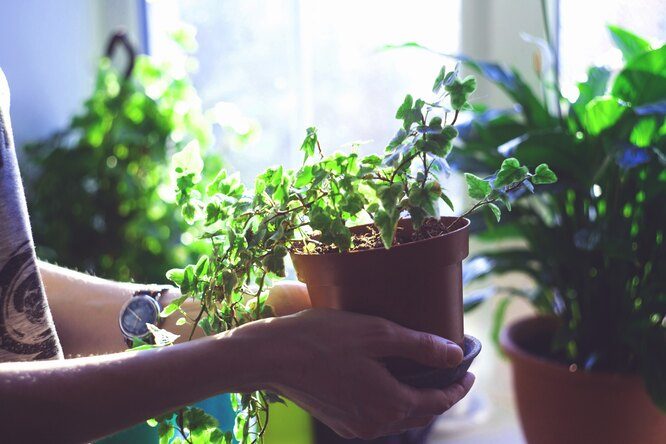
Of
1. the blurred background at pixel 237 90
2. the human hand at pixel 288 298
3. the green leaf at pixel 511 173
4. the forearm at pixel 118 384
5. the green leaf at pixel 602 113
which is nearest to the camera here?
the forearm at pixel 118 384

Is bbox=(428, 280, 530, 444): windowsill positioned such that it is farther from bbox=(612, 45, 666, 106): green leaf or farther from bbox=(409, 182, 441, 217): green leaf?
bbox=(409, 182, 441, 217): green leaf

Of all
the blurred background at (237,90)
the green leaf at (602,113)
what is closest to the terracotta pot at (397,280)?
the green leaf at (602,113)

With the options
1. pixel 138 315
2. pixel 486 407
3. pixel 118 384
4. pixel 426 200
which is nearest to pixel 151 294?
pixel 138 315

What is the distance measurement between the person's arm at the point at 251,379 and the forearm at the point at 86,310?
0.94 ft

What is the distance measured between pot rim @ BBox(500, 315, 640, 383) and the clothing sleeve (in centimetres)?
81

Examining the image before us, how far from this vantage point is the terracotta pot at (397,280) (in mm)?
598

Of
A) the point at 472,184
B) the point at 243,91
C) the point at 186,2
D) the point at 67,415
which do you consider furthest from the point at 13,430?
the point at 186,2

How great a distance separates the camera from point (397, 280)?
0.60 meters

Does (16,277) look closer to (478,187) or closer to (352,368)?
(352,368)

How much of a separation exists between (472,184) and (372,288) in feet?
0.44

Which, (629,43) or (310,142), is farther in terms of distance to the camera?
(629,43)

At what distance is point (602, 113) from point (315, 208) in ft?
2.11

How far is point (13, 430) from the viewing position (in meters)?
0.49

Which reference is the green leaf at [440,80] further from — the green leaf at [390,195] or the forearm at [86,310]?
the forearm at [86,310]
